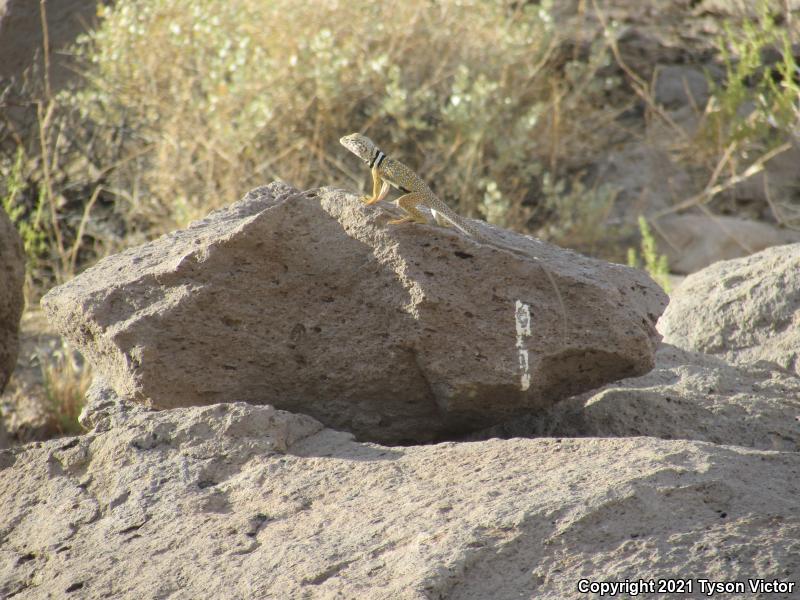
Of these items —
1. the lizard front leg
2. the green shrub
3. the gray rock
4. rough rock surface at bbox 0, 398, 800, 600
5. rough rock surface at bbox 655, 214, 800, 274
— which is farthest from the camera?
the gray rock

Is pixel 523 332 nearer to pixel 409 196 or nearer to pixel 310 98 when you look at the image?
pixel 409 196

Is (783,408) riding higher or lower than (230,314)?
lower

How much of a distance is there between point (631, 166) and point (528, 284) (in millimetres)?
6241

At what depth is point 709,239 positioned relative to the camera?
27.0 feet

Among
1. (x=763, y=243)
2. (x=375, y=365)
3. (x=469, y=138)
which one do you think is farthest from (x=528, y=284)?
(x=763, y=243)

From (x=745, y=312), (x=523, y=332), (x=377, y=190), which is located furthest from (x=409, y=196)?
(x=745, y=312)

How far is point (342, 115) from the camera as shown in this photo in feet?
25.8

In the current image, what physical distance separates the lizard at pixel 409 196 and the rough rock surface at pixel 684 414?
491 mm

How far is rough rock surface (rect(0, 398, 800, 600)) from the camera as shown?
2.37m

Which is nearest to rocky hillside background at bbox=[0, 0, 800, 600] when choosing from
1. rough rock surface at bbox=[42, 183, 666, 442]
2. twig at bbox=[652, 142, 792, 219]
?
rough rock surface at bbox=[42, 183, 666, 442]

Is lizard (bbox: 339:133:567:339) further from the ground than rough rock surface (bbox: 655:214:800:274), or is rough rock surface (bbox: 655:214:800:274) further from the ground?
lizard (bbox: 339:133:567:339)

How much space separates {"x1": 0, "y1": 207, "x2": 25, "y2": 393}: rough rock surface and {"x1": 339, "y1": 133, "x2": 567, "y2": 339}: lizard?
1.44 m

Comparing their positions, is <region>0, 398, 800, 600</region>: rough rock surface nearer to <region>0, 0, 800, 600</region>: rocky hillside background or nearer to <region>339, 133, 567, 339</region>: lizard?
<region>0, 0, 800, 600</region>: rocky hillside background

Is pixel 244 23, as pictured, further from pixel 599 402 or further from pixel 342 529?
pixel 342 529
